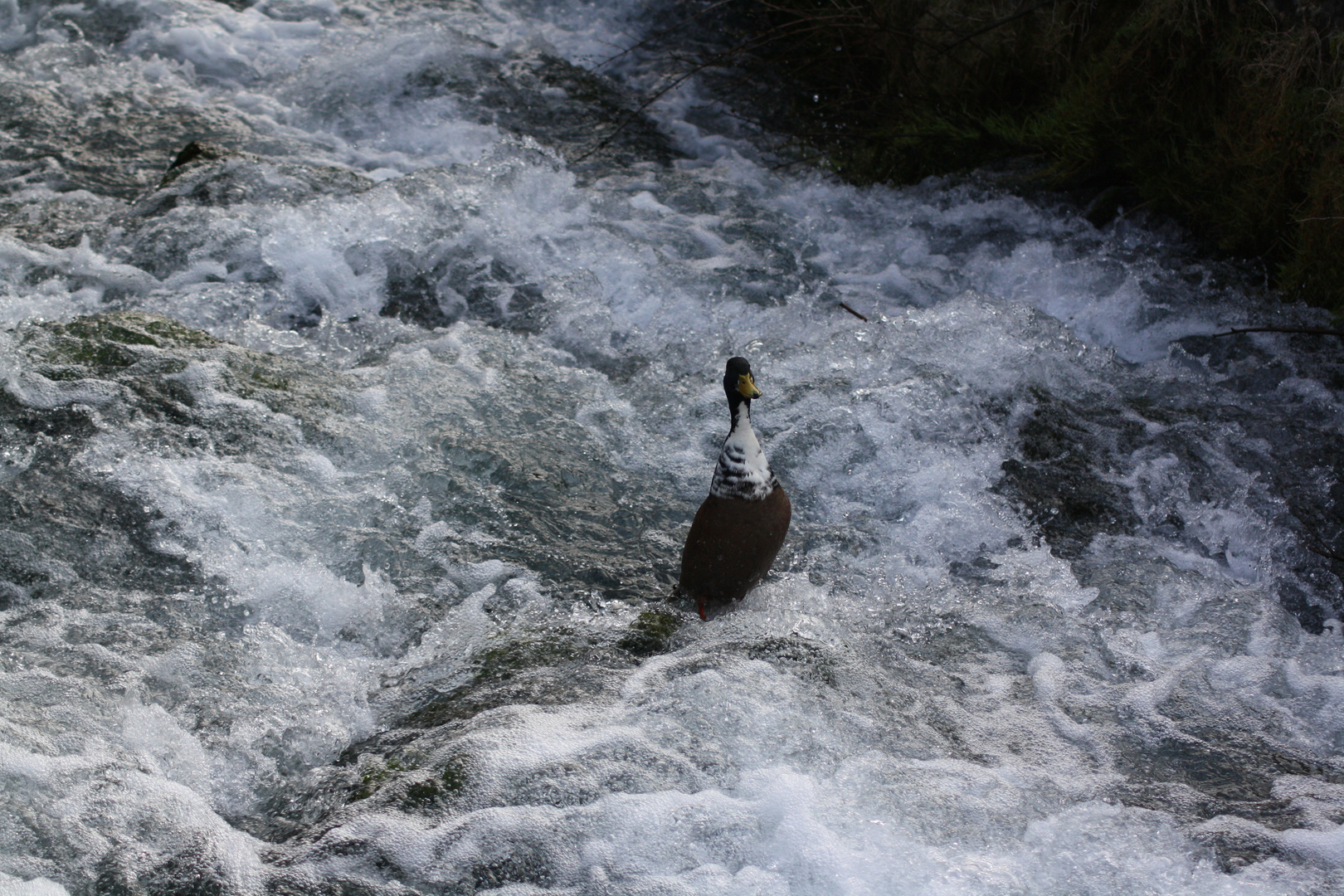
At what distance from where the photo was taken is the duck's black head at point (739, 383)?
9.56ft

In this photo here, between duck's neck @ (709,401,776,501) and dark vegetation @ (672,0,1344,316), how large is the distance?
9.20 ft

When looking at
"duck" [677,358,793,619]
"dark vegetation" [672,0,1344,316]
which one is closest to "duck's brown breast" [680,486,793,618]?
"duck" [677,358,793,619]

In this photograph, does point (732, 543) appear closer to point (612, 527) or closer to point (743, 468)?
point (743, 468)

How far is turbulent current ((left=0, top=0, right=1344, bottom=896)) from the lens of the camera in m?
2.28

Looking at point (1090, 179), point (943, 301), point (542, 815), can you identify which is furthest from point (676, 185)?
point (542, 815)

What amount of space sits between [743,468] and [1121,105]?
132 inches

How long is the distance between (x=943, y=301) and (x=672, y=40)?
380cm

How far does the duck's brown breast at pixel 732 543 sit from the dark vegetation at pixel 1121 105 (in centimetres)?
285

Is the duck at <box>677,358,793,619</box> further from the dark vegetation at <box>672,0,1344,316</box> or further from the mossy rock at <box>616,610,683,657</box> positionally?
the dark vegetation at <box>672,0,1344,316</box>

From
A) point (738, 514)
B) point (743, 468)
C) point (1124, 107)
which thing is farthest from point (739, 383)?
point (1124, 107)

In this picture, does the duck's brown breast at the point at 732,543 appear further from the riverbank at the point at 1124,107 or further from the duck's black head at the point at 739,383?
the riverbank at the point at 1124,107

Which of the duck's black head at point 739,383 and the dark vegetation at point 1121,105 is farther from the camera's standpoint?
the dark vegetation at point 1121,105

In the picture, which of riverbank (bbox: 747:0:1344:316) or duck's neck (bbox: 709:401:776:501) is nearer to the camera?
duck's neck (bbox: 709:401:776:501)

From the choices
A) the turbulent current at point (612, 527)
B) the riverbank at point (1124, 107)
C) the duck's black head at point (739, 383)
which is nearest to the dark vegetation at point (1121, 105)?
the riverbank at point (1124, 107)
